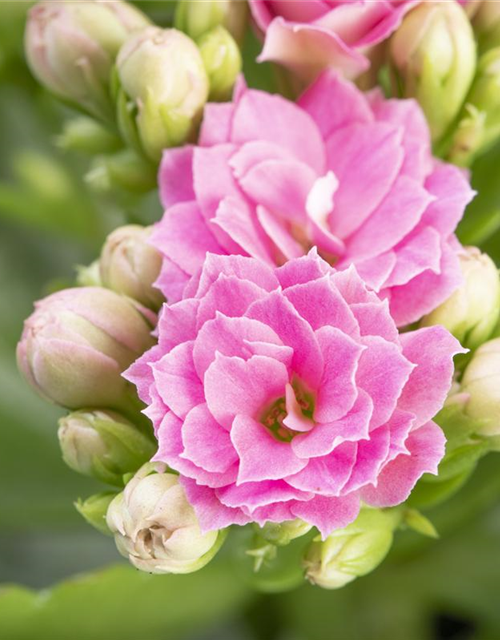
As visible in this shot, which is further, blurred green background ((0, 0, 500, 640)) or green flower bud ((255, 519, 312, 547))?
blurred green background ((0, 0, 500, 640))

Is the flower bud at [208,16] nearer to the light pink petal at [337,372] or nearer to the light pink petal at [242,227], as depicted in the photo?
the light pink petal at [242,227]

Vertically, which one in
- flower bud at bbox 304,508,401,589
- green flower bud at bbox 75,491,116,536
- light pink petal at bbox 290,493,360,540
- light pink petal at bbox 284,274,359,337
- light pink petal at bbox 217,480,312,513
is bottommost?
flower bud at bbox 304,508,401,589

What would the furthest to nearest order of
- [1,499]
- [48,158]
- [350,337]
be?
[48,158]
[1,499]
[350,337]

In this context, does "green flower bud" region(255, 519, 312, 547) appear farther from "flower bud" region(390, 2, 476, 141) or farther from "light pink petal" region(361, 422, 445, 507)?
"flower bud" region(390, 2, 476, 141)

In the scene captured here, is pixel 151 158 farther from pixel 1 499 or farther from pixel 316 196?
pixel 1 499

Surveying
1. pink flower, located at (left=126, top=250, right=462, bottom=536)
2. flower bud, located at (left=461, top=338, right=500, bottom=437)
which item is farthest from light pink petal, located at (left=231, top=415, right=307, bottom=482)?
flower bud, located at (left=461, top=338, right=500, bottom=437)

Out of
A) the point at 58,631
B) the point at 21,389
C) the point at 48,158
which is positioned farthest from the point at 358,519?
the point at 48,158

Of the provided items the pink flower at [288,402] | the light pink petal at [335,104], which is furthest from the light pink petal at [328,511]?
the light pink petal at [335,104]
